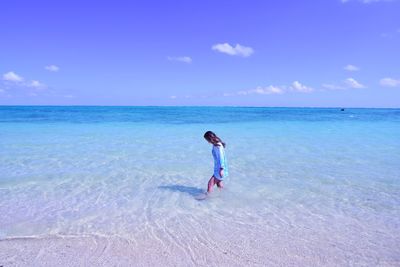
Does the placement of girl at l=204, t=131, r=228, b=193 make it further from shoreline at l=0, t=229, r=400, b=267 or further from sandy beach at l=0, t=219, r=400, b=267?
shoreline at l=0, t=229, r=400, b=267

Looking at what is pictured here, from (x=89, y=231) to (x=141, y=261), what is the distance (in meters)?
1.23

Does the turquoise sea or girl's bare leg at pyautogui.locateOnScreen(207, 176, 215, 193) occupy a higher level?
girl's bare leg at pyautogui.locateOnScreen(207, 176, 215, 193)


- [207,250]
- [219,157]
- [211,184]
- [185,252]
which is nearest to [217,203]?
[211,184]

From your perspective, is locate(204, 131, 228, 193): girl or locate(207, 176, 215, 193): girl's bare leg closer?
locate(204, 131, 228, 193): girl

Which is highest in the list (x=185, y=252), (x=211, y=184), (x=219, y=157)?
(x=219, y=157)

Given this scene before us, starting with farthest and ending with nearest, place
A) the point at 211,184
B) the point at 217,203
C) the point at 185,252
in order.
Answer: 1. the point at 211,184
2. the point at 217,203
3. the point at 185,252

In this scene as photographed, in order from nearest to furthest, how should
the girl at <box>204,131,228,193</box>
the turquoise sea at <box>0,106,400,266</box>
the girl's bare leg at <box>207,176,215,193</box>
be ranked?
1. the turquoise sea at <box>0,106,400,266</box>
2. the girl at <box>204,131,228,193</box>
3. the girl's bare leg at <box>207,176,215,193</box>

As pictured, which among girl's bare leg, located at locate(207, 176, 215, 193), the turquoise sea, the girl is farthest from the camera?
girl's bare leg, located at locate(207, 176, 215, 193)

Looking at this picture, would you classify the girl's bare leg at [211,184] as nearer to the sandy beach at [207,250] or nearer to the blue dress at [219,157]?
the blue dress at [219,157]

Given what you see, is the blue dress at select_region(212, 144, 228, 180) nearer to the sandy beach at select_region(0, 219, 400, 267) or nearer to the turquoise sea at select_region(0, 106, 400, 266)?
the turquoise sea at select_region(0, 106, 400, 266)

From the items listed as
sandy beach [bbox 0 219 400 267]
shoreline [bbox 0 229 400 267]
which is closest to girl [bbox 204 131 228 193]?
sandy beach [bbox 0 219 400 267]

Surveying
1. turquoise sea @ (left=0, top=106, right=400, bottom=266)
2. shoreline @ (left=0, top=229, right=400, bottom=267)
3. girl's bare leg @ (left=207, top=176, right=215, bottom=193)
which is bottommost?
shoreline @ (left=0, top=229, right=400, bottom=267)

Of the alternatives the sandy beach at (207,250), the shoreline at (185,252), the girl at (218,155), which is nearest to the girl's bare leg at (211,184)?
the girl at (218,155)

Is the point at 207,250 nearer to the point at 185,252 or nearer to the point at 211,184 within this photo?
the point at 185,252
